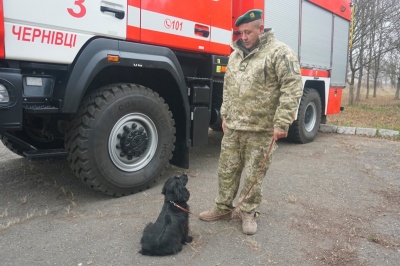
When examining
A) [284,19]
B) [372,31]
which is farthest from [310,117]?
[372,31]

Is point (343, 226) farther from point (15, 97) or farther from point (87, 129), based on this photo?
point (15, 97)

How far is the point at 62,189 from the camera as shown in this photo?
12.8 ft

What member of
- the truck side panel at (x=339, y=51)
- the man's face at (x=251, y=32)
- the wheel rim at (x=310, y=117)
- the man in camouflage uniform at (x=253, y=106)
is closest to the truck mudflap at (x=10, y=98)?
the man in camouflage uniform at (x=253, y=106)

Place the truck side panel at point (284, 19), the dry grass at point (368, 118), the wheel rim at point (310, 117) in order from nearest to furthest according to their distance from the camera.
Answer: the truck side panel at point (284, 19) → the wheel rim at point (310, 117) → the dry grass at point (368, 118)

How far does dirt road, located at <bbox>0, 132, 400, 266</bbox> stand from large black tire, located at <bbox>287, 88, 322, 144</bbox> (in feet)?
5.81

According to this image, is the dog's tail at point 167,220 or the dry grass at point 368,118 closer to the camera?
the dog's tail at point 167,220

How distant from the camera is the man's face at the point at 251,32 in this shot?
9.41 ft

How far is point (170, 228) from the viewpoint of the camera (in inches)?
101

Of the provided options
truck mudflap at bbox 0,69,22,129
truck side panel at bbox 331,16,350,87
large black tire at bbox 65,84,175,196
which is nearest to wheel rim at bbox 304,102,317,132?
truck side panel at bbox 331,16,350,87

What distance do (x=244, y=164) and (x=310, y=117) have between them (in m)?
4.76

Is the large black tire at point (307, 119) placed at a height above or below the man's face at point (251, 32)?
below

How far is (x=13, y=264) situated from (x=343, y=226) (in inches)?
106

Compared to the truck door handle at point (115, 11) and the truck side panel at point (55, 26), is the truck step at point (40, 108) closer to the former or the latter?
the truck side panel at point (55, 26)

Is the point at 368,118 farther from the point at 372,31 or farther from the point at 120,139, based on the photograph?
the point at 120,139
